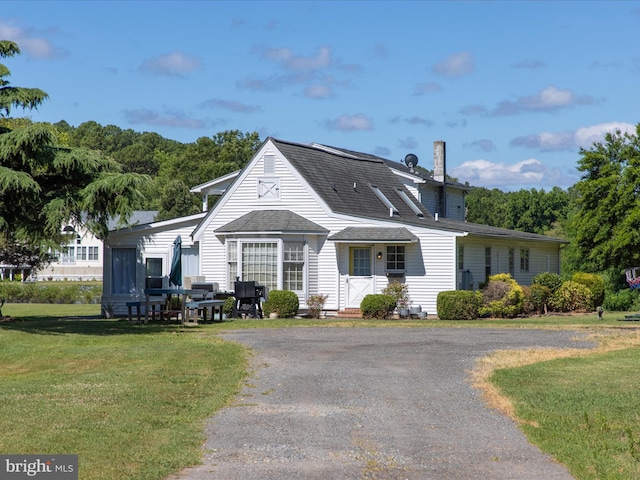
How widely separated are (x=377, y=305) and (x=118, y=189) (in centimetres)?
998

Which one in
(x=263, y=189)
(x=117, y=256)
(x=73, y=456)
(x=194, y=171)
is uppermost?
(x=194, y=171)

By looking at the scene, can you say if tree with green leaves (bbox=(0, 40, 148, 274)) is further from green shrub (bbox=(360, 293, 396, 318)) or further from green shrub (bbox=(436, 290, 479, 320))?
green shrub (bbox=(436, 290, 479, 320))

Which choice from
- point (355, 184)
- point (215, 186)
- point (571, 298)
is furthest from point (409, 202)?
point (215, 186)

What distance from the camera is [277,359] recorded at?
690 inches

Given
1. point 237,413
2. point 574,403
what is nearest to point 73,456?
point 237,413

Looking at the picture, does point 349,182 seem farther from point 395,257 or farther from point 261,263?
point 261,263

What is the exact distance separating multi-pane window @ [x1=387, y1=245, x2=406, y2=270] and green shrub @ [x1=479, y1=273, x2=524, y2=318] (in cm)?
Result: 288

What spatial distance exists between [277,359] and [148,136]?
11141 cm

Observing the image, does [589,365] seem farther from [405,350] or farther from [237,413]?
[237,413]

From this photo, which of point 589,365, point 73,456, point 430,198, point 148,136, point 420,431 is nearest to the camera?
point 73,456

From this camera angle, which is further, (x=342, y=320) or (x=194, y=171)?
(x=194, y=171)

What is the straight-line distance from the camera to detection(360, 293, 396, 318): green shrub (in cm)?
3012

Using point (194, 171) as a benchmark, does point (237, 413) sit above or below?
below

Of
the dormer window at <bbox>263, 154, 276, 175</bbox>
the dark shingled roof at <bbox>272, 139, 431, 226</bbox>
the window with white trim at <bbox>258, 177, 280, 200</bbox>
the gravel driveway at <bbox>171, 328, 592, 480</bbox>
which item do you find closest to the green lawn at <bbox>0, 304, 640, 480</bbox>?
the gravel driveway at <bbox>171, 328, 592, 480</bbox>
